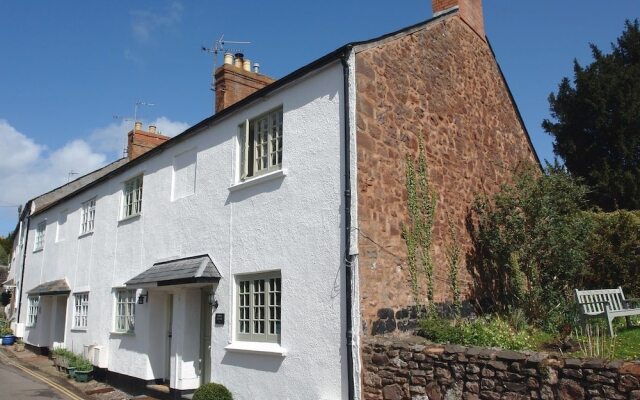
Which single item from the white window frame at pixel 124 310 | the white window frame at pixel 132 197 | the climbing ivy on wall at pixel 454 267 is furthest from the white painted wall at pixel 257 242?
the climbing ivy on wall at pixel 454 267

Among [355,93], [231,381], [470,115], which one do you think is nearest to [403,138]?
[355,93]

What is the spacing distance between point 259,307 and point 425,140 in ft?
15.1

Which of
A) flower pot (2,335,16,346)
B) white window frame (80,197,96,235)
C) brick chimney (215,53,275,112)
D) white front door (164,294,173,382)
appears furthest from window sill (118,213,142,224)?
flower pot (2,335,16,346)

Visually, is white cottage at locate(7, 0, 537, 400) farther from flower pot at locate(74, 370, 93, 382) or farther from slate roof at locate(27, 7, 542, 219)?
flower pot at locate(74, 370, 93, 382)

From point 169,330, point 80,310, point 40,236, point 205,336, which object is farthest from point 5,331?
point 205,336

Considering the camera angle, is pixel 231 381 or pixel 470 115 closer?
pixel 231 381

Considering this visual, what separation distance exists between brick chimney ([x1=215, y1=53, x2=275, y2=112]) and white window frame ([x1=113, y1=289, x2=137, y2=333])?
5.75 meters

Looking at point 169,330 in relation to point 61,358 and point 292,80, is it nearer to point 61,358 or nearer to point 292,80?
point 61,358

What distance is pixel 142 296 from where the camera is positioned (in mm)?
13508

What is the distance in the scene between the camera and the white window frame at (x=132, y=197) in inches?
595

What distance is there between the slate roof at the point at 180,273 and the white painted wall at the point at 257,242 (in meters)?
0.20

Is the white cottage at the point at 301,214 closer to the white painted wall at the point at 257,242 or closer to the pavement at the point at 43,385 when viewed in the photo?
the white painted wall at the point at 257,242

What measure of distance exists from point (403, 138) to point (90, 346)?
11.4 metres

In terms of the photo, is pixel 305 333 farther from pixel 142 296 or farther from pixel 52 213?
pixel 52 213
